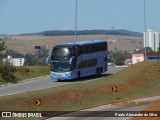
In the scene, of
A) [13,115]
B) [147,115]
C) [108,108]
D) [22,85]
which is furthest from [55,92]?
[147,115]

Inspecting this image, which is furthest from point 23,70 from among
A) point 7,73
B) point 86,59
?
point 86,59

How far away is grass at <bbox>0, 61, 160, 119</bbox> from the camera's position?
34.1 m

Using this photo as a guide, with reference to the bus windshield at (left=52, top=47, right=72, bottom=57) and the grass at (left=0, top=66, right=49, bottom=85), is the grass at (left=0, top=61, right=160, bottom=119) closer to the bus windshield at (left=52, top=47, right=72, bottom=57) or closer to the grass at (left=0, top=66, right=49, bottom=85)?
the bus windshield at (left=52, top=47, right=72, bottom=57)

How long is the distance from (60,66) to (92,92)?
10.1 m

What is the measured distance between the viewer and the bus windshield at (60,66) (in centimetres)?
5034

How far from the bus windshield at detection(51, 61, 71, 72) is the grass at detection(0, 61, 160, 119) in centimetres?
412

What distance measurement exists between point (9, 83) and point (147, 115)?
30.5m

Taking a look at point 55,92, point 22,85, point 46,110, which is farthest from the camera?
point 22,85

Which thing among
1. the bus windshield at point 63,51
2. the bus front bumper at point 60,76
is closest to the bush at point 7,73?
the bus front bumper at point 60,76

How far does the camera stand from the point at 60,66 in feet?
167

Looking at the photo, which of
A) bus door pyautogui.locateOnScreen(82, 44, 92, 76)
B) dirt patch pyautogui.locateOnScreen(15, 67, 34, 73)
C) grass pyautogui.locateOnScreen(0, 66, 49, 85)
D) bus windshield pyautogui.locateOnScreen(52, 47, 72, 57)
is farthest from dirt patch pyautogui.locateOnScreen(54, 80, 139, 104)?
dirt patch pyautogui.locateOnScreen(15, 67, 34, 73)

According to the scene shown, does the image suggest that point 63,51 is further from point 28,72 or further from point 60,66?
point 28,72

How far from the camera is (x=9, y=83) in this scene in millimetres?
52406

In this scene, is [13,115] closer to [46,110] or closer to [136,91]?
[46,110]
